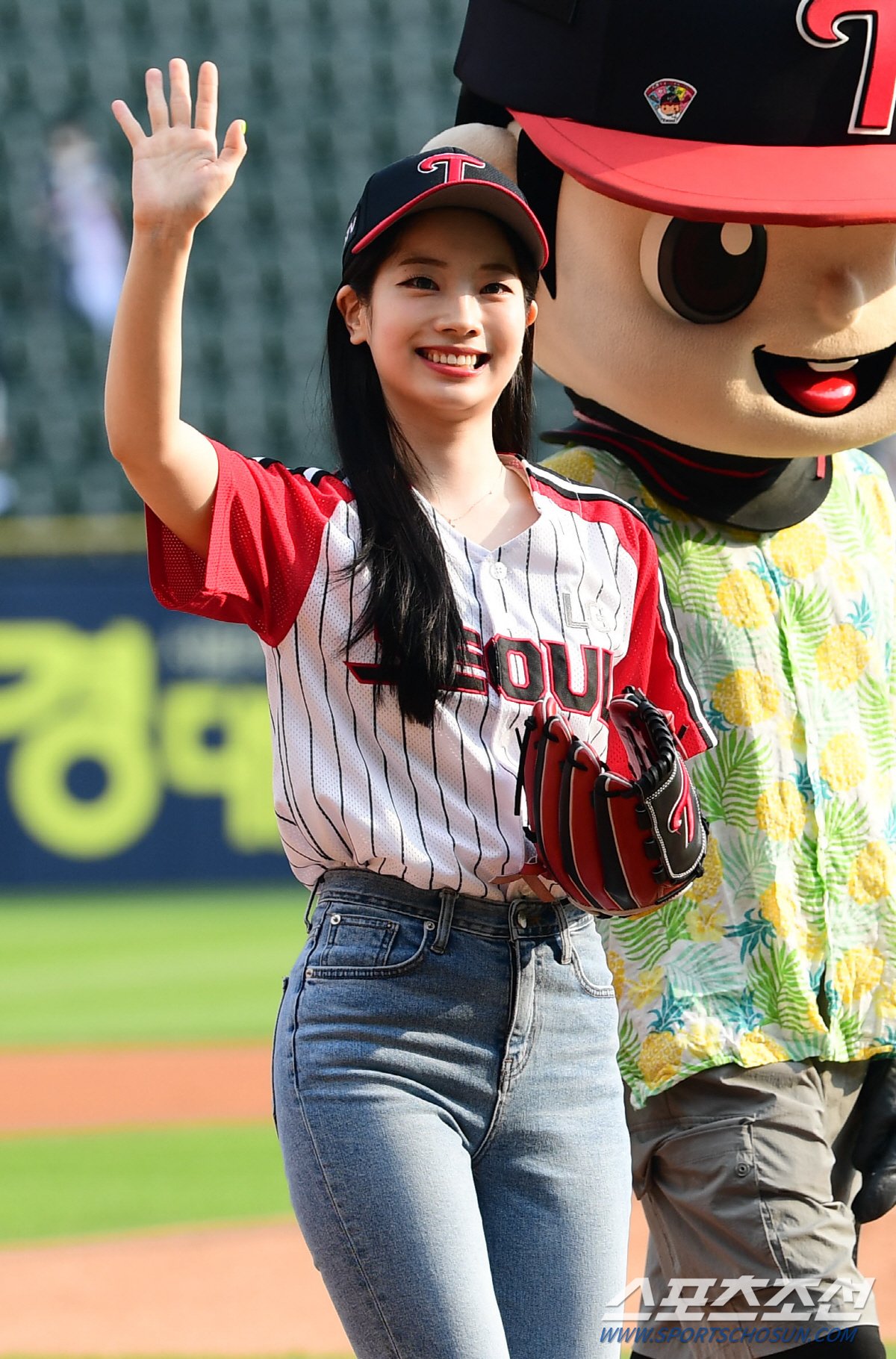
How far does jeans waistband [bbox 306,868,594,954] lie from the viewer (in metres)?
2.17

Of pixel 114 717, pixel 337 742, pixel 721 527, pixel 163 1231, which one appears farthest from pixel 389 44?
pixel 337 742

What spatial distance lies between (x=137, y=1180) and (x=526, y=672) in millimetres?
3824

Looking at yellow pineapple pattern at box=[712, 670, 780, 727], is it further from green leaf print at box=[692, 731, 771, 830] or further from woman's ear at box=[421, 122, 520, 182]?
woman's ear at box=[421, 122, 520, 182]

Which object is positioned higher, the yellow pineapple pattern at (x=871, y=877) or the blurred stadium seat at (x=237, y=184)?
the yellow pineapple pattern at (x=871, y=877)

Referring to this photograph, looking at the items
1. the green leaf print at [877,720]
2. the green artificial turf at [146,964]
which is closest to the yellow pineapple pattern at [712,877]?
the green leaf print at [877,720]

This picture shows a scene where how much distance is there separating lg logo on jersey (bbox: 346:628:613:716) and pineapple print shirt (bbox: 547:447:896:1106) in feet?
2.12

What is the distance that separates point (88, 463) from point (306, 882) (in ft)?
35.8

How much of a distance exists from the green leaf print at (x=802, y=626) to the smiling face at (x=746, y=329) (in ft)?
0.77

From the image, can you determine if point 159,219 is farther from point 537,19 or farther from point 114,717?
point 114,717

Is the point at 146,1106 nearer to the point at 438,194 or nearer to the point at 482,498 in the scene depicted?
the point at 482,498

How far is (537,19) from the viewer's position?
3.17 metres

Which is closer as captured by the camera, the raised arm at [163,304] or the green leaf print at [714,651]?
the raised arm at [163,304]

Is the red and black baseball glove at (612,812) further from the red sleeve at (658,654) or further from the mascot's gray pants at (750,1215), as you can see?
the mascot's gray pants at (750,1215)

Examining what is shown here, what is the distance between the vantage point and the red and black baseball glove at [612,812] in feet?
7.03
